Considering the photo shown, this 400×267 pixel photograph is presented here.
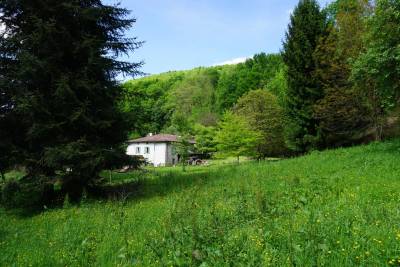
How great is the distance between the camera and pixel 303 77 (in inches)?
1183

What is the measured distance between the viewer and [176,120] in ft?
271

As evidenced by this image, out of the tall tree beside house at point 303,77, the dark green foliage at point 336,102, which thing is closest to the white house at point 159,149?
the tall tree beside house at point 303,77

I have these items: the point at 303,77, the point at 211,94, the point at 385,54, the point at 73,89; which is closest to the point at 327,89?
the point at 303,77

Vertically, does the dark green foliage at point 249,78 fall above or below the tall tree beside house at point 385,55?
above

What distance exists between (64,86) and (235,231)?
839 centimetres

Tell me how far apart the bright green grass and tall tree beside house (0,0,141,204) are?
6.13ft

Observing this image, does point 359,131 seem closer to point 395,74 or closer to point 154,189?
point 395,74

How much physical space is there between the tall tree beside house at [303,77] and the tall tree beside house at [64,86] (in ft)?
61.6

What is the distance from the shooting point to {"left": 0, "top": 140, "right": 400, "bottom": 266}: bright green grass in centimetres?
488

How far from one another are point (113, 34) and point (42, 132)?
482 cm

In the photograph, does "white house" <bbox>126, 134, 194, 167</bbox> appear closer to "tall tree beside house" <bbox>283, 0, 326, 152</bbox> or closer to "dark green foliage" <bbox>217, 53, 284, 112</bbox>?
"dark green foliage" <bbox>217, 53, 284, 112</bbox>

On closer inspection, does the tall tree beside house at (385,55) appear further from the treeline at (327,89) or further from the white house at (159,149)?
the white house at (159,149)

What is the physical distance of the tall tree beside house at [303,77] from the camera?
2959 cm

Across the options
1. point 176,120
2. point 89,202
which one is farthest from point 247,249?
point 176,120
